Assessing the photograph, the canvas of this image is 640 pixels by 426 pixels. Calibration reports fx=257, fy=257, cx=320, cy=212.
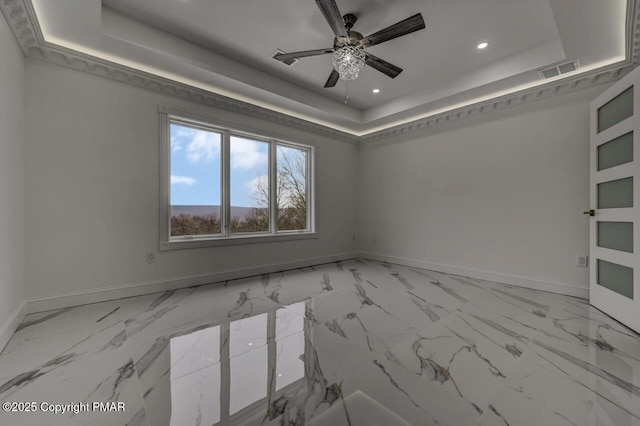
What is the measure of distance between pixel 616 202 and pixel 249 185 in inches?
171

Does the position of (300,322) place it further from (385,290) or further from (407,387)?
(385,290)

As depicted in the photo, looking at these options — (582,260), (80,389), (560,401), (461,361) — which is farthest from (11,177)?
(582,260)

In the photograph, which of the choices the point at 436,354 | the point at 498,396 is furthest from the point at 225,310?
the point at 498,396

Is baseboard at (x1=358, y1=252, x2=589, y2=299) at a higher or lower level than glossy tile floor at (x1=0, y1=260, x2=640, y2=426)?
higher

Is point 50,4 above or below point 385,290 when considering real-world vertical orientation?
above

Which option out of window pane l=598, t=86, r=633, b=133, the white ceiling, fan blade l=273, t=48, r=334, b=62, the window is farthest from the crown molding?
fan blade l=273, t=48, r=334, b=62

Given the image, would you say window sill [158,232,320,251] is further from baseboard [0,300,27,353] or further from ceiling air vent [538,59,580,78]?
ceiling air vent [538,59,580,78]

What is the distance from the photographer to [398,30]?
2.15m

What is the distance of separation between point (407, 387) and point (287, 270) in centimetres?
309

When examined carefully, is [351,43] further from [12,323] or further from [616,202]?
[12,323]

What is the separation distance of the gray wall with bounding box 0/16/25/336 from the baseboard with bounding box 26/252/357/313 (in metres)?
0.22

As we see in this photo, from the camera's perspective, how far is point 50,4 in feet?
6.82

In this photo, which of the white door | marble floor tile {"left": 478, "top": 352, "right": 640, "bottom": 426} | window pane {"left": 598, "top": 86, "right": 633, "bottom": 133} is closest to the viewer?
marble floor tile {"left": 478, "top": 352, "right": 640, "bottom": 426}

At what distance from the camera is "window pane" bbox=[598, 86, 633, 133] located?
2.30 meters
